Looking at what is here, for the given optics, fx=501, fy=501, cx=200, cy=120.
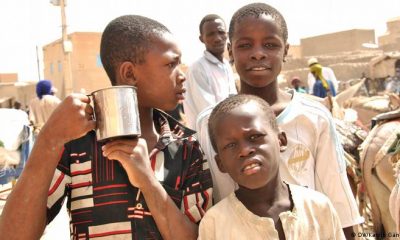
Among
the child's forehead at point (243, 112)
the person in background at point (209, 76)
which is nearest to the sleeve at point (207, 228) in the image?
the child's forehead at point (243, 112)

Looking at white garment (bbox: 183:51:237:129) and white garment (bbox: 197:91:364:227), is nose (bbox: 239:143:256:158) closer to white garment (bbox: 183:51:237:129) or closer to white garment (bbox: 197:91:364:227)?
white garment (bbox: 197:91:364:227)

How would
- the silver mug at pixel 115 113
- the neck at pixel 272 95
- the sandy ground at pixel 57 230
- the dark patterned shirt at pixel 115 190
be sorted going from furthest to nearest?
the sandy ground at pixel 57 230 < the neck at pixel 272 95 < the dark patterned shirt at pixel 115 190 < the silver mug at pixel 115 113

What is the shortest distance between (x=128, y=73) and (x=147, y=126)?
0.70 ft

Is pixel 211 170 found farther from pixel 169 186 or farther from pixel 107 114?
pixel 107 114

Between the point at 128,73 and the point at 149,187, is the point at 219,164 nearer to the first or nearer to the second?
the point at 149,187

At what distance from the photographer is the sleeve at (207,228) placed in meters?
1.73

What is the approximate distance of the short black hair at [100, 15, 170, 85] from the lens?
1.83 meters

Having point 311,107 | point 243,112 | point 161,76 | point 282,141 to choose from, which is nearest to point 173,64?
point 161,76

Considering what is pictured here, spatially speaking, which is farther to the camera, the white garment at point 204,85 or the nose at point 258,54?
the white garment at point 204,85

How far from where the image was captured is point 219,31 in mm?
5117

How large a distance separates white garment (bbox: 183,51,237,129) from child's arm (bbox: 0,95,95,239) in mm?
2728

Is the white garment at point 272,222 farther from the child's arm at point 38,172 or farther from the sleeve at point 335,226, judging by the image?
the child's arm at point 38,172

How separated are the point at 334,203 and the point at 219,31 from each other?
329 cm

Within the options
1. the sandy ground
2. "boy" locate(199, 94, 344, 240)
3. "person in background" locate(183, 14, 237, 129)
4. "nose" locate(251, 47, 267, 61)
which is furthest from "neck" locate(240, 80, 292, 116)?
"person in background" locate(183, 14, 237, 129)
